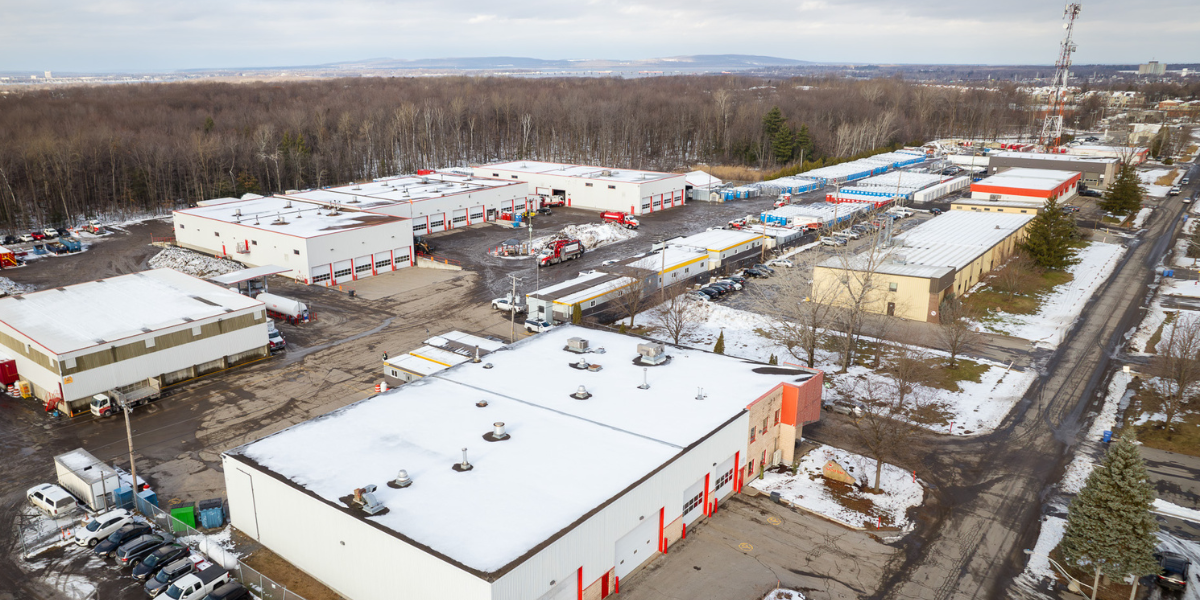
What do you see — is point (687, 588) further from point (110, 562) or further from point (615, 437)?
point (110, 562)

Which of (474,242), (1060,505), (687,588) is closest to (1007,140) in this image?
(474,242)

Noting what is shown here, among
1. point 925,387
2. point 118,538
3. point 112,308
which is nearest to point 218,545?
point 118,538

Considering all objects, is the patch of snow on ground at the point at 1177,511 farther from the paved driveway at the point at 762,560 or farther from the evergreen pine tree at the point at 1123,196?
the evergreen pine tree at the point at 1123,196

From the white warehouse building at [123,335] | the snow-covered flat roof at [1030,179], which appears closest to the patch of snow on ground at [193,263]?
the white warehouse building at [123,335]

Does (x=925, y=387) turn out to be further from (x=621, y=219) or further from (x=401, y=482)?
(x=621, y=219)

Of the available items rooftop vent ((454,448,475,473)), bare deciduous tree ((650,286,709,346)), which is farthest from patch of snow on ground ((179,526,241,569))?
bare deciduous tree ((650,286,709,346))

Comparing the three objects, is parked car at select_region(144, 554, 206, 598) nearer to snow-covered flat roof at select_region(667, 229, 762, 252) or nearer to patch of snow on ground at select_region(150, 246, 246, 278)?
patch of snow on ground at select_region(150, 246, 246, 278)
